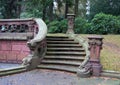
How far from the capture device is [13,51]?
1349 cm

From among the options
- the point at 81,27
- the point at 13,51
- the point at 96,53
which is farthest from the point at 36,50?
the point at 81,27

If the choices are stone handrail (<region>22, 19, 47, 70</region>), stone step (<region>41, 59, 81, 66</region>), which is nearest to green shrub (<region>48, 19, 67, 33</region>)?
stone handrail (<region>22, 19, 47, 70</region>)

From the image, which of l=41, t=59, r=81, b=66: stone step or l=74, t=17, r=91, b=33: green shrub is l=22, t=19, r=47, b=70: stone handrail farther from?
l=74, t=17, r=91, b=33: green shrub

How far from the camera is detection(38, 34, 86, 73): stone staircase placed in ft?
36.5

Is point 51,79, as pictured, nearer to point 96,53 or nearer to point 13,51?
point 96,53

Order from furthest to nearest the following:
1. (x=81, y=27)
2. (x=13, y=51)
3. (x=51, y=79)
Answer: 1. (x=81, y=27)
2. (x=13, y=51)
3. (x=51, y=79)

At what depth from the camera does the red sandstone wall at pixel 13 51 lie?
1328 centimetres

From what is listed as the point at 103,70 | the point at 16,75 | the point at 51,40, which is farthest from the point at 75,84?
the point at 51,40

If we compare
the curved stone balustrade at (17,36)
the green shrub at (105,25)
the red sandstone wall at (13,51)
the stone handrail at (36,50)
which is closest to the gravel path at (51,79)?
the stone handrail at (36,50)

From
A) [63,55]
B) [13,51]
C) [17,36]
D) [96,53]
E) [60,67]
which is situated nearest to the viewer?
[96,53]

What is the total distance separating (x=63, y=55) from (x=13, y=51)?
2.94 m

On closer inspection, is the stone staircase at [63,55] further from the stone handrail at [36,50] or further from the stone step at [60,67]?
the stone handrail at [36,50]

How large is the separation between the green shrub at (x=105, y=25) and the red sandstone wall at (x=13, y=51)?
22.7ft

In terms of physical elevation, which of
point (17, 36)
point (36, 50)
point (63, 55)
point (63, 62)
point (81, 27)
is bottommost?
point (63, 62)
